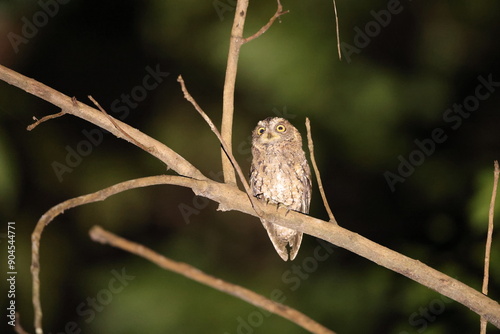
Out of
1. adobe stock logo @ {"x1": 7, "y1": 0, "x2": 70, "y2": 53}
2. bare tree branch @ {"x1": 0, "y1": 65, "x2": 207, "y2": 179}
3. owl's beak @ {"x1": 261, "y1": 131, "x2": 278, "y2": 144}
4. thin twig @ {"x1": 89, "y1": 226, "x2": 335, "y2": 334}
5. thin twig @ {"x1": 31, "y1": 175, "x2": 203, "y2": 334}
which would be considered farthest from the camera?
adobe stock logo @ {"x1": 7, "y1": 0, "x2": 70, "y2": 53}

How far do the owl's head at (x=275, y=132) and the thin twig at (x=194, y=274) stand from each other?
9.25 ft

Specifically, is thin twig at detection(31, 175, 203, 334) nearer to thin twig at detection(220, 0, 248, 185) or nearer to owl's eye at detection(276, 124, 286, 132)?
thin twig at detection(220, 0, 248, 185)

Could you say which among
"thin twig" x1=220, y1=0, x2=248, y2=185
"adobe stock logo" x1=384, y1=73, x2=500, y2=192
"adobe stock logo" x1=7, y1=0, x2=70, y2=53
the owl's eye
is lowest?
"adobe stock logo" x1=384, y1=73, x2=500, y2=192

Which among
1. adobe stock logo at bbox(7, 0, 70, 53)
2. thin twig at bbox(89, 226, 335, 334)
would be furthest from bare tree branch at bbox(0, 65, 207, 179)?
adobe stock logo at bbox(7, 0, 70, 53)

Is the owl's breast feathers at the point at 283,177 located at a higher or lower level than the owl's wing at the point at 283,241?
higher

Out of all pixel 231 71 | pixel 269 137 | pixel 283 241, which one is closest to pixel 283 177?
pixel 269 137

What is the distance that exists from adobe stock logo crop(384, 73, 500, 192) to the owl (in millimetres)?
1265

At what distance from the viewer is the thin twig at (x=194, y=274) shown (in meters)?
1.04

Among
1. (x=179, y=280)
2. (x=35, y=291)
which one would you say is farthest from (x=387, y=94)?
(x=35, y=291)

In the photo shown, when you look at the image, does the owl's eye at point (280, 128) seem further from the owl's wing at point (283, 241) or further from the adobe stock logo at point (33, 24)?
the adobe stock logo at point (33, 24)

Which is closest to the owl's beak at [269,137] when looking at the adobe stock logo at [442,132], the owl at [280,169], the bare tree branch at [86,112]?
the owl at [280,169]

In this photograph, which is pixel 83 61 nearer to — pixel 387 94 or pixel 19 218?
pixel 19 218

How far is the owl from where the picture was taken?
3.98 meters

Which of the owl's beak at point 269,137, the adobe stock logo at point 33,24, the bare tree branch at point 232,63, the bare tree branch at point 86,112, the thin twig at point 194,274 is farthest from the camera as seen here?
the adobe stock logo at point 33,24
